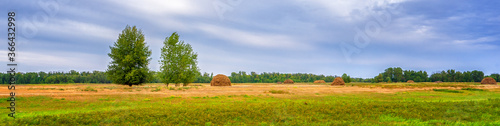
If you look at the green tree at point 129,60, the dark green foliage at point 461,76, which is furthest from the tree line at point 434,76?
the green tree at point 129,60

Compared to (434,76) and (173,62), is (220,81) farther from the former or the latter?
(434,76)

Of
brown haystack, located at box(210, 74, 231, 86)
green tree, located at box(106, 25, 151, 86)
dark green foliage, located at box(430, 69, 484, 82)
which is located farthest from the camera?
dark green foliage, located at box(430, 69, 484, 82)

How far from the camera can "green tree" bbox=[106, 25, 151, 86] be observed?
45750 millimetres

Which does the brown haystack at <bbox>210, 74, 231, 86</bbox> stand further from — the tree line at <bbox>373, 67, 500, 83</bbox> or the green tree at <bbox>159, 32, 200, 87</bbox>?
the tree line at <bbox>373, 67, 500, 83</bbox>

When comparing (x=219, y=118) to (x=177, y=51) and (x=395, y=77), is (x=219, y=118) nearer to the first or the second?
(x=177, y=51)

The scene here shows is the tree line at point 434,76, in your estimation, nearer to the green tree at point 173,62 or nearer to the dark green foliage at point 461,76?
the dark green foliage at point 461,76

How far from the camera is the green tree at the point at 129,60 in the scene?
150 feet

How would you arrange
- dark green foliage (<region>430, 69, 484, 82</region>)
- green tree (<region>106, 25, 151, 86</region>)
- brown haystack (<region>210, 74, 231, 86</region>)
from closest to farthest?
green tree (<region>106, 25, 151, 86</region>)
brown haystack (<region>210, 74, 231, 86</region>)
dark green foliage (<region>430, 69, 484, 82</region>)

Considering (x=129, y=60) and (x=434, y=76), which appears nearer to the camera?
(x=129, y=60)

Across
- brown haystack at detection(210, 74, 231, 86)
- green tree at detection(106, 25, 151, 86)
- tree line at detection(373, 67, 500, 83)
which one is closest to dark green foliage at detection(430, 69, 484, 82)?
tree line at detection(373, 67, 500, 83)

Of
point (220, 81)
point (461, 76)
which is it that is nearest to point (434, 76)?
point (461, 76)

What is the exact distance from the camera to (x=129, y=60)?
45406 millimetres

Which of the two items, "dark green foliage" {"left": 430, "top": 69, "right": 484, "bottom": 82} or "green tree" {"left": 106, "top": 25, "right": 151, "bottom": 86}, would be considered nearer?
"green tree" {"left": 106, "top": 25, "right": 151, "bottom": 86}

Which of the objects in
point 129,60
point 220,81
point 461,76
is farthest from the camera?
point 461,76
